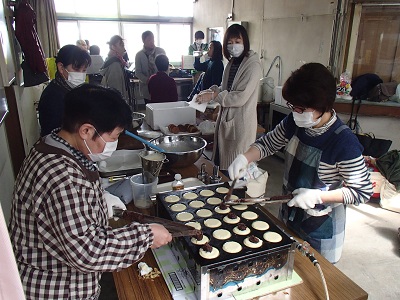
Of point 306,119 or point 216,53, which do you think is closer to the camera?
point 306,119

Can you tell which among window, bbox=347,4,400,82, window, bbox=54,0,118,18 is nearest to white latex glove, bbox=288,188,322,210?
window, bbox=347,4,400,82

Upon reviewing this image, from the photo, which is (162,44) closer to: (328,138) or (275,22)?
(275,22)

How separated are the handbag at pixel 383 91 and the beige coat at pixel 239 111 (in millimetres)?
1877

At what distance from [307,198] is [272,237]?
11.4 inches

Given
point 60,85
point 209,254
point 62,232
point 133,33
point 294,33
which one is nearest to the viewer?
point 62,232

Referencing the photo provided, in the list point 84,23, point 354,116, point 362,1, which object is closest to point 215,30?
point 84,23

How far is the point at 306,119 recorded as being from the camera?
1.31 m

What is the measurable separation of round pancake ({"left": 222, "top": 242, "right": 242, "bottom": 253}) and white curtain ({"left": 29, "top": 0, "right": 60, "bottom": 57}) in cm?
725

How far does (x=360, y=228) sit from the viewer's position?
2951mm

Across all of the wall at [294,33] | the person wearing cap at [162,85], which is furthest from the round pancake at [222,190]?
the wall at [294,33]

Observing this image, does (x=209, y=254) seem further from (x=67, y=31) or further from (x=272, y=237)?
(x=67, y=31)

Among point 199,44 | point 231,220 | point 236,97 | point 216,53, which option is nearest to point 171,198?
point 231,220

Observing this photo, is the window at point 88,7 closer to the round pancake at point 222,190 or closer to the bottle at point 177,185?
the bottle at point 177,185

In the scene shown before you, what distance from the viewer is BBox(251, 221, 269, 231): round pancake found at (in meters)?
1.15
